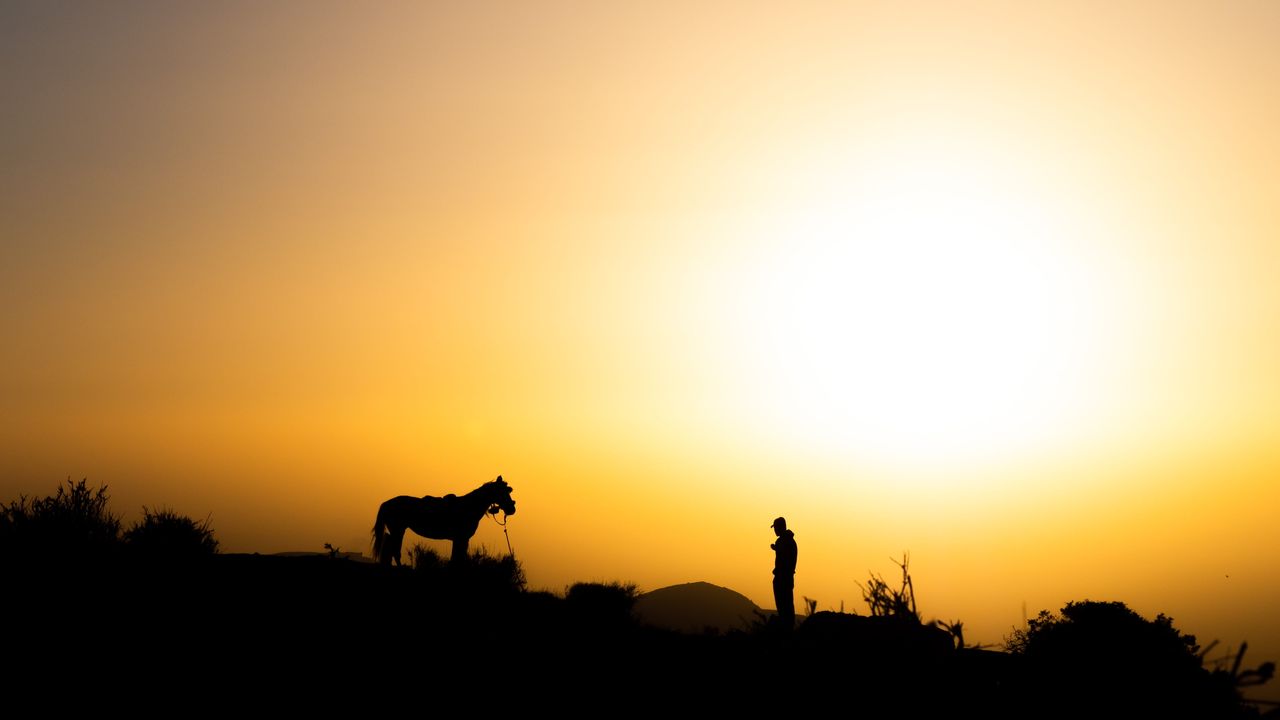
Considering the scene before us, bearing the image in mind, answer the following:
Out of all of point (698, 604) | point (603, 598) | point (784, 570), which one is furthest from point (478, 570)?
point (698, 604)

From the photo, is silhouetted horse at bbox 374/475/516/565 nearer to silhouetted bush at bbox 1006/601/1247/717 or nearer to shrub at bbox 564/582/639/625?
shrub at bbox 564/582/639/625

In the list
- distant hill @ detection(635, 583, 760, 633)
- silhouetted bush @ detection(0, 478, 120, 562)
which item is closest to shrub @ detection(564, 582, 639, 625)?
silhouetted bush @ detection(0, 478, 120, 562)

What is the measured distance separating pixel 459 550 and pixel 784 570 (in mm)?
8890

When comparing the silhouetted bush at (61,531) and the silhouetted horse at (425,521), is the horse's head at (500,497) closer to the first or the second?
the silhouetted horse at (425,521)

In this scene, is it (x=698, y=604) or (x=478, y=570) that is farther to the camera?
(x=698, y=604)

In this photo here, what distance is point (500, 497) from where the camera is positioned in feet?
78.4

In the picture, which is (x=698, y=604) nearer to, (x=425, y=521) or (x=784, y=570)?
(x=425, y=521)

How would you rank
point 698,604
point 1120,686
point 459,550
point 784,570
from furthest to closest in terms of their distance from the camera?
point 698,604 → point 459,550 → point 784,570 → point 1120,686

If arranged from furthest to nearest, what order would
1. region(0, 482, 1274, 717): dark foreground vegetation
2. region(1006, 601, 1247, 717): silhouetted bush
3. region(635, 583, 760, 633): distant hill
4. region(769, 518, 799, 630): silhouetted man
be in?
region(635, 583, 760, 633): distant hill, region(769, 518, 799, 630): silhouetted man, region(0, 482, 1274, 717): dark foreground vegetation, region(1006, 601, 1247, 717): silhouetted bush

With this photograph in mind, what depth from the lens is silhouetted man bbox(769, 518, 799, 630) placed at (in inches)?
717

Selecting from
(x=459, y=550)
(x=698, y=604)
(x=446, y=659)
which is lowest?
(x=698, y=604)

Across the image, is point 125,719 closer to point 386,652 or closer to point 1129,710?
point 386,652

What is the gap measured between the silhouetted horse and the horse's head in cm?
58

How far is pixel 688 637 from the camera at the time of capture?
18734 millimetres
